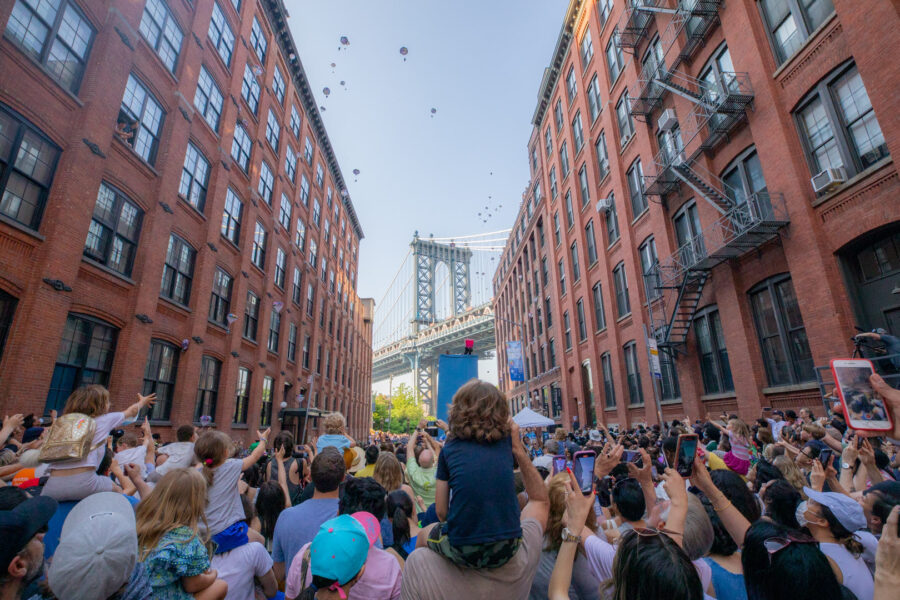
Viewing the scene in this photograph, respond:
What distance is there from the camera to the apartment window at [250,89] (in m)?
20.9

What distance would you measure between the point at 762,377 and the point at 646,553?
14.1 m

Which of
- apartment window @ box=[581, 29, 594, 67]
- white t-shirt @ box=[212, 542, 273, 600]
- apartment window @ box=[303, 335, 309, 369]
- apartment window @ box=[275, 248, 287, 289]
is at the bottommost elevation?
white t-shirt @ box=[212, 542, 273, 600]

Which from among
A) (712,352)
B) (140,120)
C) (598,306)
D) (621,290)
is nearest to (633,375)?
(621,290)

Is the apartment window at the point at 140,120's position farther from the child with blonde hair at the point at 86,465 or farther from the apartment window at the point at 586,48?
the apartment window at the point at 586,48

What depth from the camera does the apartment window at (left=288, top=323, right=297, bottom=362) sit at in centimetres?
2589

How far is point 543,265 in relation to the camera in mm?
35469

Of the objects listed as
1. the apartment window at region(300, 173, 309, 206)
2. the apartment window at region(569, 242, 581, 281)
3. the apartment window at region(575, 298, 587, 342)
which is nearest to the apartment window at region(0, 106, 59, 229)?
the apartment window at region(300, 173, 309, 206)

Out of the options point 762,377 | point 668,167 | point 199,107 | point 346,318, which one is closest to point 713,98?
point 668,167

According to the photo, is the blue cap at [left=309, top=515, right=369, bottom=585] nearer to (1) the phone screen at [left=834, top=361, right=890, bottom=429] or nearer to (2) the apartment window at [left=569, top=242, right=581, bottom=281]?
(1) the phone screen at [left=834, top=361, right=890, bottom=429]

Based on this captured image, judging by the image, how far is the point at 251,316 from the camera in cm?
2109

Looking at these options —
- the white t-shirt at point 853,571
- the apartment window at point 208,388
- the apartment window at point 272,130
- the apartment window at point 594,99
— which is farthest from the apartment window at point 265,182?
the white t-shirt at point 853,571

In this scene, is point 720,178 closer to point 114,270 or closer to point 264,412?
point 114,270

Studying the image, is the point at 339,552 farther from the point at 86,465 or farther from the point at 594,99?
the point at 594,99

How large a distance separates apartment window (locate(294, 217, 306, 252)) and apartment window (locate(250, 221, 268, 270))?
14.7ft
